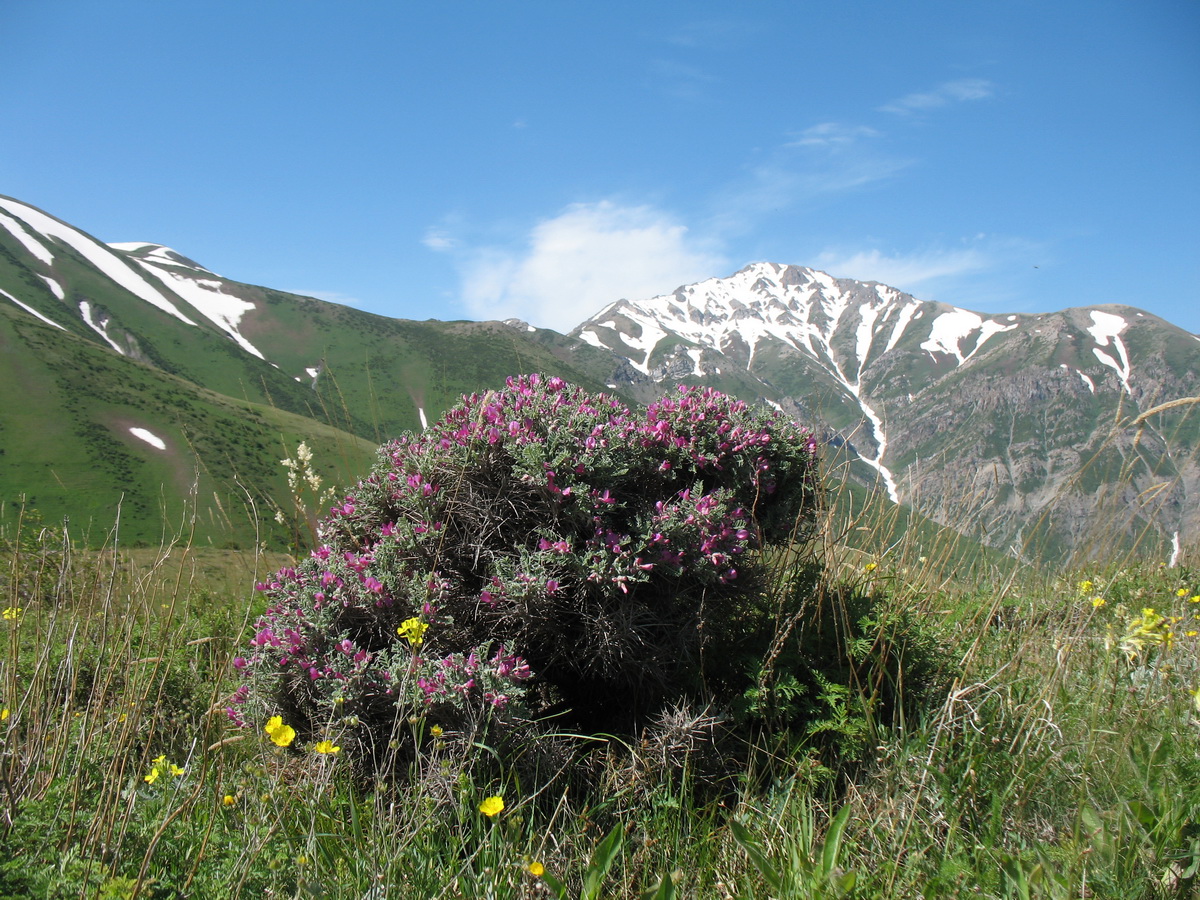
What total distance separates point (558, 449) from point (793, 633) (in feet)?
5.27

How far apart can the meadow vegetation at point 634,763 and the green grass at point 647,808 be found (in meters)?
0.01

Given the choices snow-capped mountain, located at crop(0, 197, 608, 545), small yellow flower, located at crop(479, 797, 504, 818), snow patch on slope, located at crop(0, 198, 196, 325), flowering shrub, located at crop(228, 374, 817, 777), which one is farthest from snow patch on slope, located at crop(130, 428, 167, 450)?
small yellow flower, located at crop(479, 797, 504, 818)

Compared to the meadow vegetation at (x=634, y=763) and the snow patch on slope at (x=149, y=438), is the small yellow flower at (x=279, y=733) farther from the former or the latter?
the snow patch on slope at (x=149, y=438)

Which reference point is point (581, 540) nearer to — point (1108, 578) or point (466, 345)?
point (1108, 578)

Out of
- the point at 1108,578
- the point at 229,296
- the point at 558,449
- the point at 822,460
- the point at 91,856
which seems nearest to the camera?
the point at 91,856

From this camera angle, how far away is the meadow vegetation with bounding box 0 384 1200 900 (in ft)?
7.12

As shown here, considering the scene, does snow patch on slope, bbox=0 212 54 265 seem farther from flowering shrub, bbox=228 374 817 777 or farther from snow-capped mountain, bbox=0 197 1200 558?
Result: flowering shrub, bbox=228 374 817 777

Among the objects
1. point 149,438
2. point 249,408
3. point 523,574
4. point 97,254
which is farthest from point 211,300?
point 523,574

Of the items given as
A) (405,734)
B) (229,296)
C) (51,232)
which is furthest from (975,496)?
(51,232)

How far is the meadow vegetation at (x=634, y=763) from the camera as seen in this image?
7.12 ft

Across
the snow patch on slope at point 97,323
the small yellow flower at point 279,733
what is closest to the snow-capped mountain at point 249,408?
the snow patch on slope at point 97,323

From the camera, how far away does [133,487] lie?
251 ft

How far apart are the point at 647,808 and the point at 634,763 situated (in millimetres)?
246

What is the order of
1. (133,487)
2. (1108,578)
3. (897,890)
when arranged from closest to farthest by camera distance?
(897,890)
(1108,578)
(133,487)
